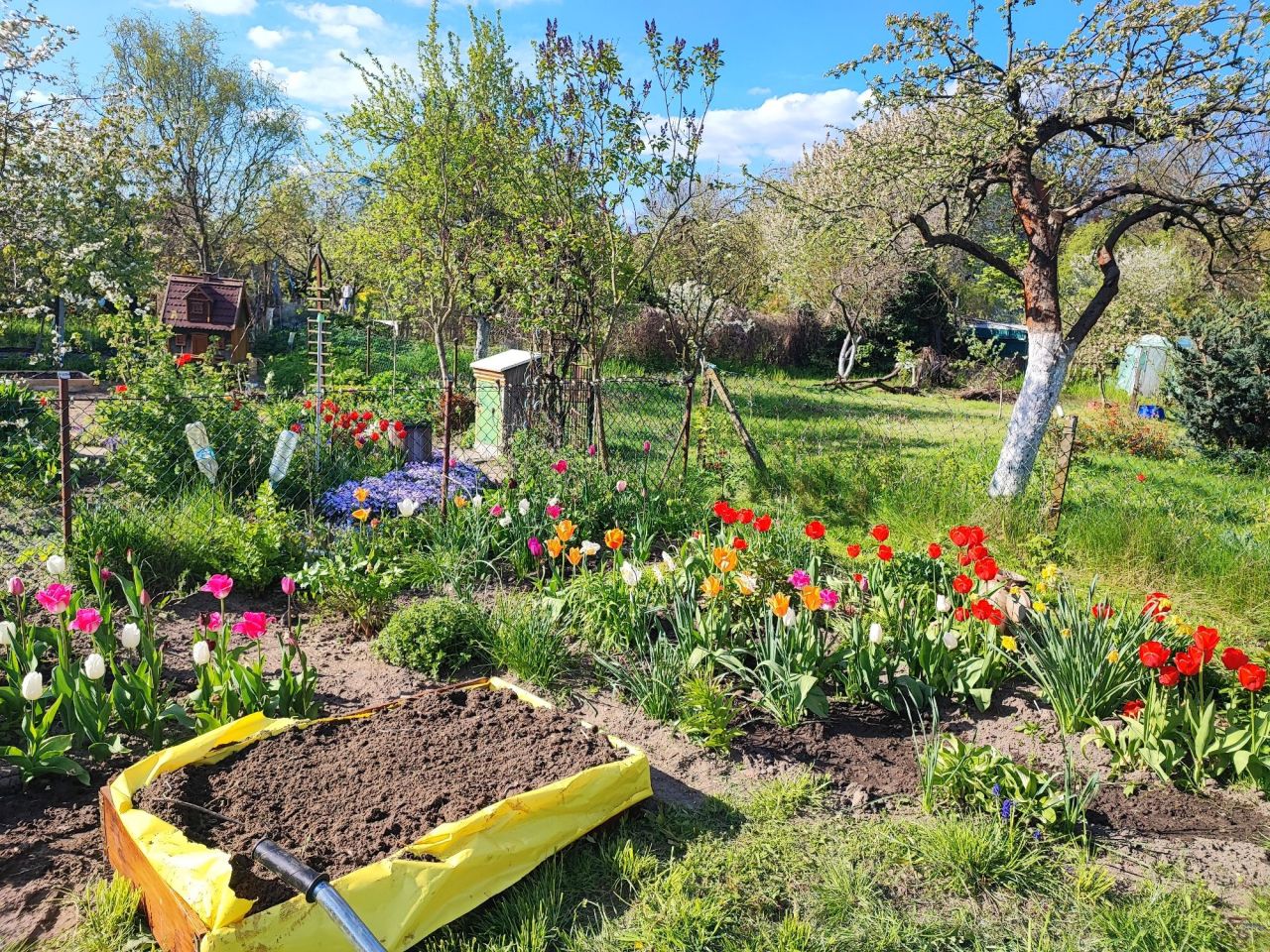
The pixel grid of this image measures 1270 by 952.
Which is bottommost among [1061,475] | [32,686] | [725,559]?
[32,686]

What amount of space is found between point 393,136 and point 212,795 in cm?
1152

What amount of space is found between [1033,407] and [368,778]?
655 cm

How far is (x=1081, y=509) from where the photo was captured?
6598 millimetres

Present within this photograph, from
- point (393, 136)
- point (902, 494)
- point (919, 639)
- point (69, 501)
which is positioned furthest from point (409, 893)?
point (393, 136)

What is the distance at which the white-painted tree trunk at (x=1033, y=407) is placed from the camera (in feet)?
23.4

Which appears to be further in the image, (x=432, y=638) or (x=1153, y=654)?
(x=432, y=638)

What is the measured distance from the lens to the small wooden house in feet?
50.6

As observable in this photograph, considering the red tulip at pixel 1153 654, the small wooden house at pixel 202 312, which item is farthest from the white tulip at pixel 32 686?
the small wooden house at pixel 202 312

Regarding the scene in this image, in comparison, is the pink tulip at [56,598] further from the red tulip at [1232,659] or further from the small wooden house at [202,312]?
the small wooden house at [202,312]

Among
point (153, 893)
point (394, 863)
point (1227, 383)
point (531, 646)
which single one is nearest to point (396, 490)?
point (531, 646)

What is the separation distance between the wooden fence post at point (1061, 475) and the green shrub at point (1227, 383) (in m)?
6.87

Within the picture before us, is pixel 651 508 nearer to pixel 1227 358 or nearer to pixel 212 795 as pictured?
pixel 212 795

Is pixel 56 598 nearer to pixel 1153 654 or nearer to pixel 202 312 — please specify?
pixel 1153 654

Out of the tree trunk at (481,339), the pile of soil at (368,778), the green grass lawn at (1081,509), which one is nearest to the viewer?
the pile of soil at (368,778)
